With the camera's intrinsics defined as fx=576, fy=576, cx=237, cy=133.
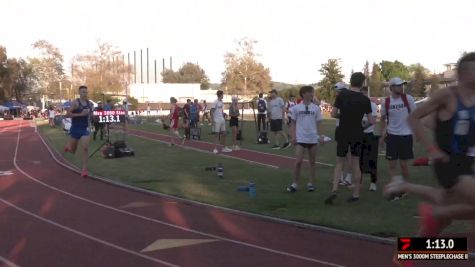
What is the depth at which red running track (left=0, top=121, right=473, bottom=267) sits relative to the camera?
6012 millimetres

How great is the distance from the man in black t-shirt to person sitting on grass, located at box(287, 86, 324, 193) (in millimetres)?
925

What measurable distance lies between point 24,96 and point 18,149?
81520mm

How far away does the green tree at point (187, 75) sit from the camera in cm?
14575

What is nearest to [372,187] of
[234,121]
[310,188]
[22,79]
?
[310,188]

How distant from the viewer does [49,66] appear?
84.4 meters

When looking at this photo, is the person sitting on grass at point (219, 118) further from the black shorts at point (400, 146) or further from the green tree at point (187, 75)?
the green tree at point (187, 75)

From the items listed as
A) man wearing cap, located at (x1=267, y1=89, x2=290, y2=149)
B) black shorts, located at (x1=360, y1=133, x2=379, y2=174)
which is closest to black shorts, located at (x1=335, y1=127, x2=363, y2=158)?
black shorts, located at (x1=360, y1=133, x2=379, y2=174)

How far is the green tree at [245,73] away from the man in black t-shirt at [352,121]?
74003 mm

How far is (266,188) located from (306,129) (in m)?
1.50

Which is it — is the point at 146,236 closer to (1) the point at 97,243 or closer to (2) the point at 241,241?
(1) the point at 97,243

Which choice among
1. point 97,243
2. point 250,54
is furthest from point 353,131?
point 250,54

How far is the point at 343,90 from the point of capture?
8734 mm

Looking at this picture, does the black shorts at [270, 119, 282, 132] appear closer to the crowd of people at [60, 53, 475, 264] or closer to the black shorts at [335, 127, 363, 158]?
the crowd of people at [60, 53, 475, 264]

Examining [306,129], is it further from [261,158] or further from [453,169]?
[261,158]
